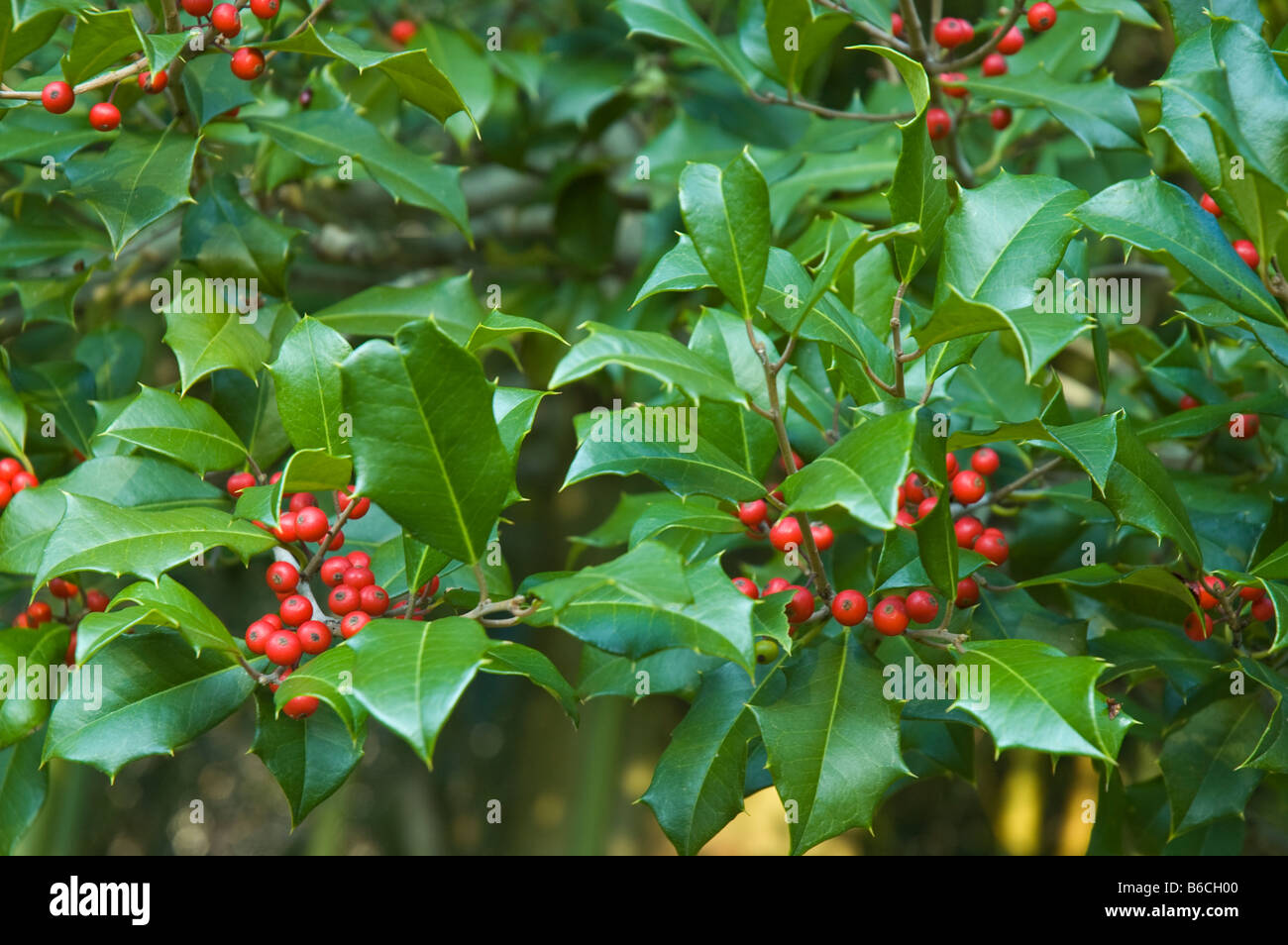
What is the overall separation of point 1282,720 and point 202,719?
111 cm

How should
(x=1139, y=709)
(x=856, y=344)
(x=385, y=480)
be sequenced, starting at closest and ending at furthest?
(x=385, y=480) → (x=856, y=344) → (x=1139, y=709)

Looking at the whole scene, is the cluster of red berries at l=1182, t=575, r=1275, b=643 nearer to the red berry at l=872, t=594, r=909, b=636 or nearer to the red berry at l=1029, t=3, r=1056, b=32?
the red berry at l=872, t=594, r=909, b=636

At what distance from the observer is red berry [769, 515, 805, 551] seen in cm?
106

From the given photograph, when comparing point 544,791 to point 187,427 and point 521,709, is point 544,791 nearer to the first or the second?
point 521,709

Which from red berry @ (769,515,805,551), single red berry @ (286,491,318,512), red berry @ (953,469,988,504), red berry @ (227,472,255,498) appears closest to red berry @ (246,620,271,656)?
single red berry @ (286,491,318,512)

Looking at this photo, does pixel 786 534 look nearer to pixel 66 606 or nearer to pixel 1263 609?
pixel 1263 609

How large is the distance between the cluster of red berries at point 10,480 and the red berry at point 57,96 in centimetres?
42

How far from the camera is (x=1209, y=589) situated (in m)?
1.15

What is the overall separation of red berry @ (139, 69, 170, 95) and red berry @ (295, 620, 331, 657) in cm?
64

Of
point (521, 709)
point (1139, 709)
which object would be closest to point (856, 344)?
point (1139, 709)

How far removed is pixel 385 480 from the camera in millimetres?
874

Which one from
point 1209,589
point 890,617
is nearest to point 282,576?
point 890,617

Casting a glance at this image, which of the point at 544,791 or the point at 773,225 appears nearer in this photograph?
the point at 773,225

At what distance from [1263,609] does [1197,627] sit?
0.08 metres
